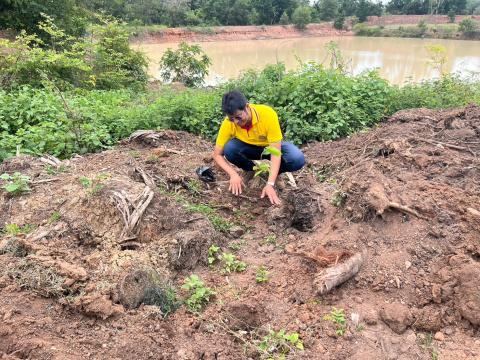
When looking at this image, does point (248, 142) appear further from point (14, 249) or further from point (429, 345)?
point (429, 345)

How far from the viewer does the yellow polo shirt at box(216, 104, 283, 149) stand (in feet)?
11.8

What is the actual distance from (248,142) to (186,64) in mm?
9422

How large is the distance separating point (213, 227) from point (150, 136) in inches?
83.3

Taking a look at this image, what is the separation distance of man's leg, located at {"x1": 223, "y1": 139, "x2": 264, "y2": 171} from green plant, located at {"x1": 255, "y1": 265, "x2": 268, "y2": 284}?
134 centimetres

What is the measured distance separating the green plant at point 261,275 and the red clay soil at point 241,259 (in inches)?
1.5

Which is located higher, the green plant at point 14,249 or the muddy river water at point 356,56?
the green plant at point 14,249

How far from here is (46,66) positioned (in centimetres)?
788

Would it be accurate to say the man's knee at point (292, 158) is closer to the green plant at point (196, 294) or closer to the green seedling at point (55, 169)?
the green plant at point (196, 294)

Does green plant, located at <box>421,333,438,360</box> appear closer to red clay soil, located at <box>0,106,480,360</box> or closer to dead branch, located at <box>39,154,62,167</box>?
red clay soil, located at <box>0,106,480,360</box>

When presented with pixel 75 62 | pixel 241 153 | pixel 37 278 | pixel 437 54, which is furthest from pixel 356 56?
pixel 37 278

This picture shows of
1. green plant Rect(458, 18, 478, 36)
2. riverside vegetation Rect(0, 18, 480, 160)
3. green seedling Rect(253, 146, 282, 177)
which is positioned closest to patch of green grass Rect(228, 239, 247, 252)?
green seedling Rect(253, 146, 282, 177)

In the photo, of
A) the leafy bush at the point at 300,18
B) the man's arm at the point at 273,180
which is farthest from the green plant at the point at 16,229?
the leafy bush at the point at 300,18

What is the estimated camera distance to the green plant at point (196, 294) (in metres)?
2.53

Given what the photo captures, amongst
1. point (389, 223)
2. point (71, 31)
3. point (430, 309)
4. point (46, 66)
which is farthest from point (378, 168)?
point (71, 31)
